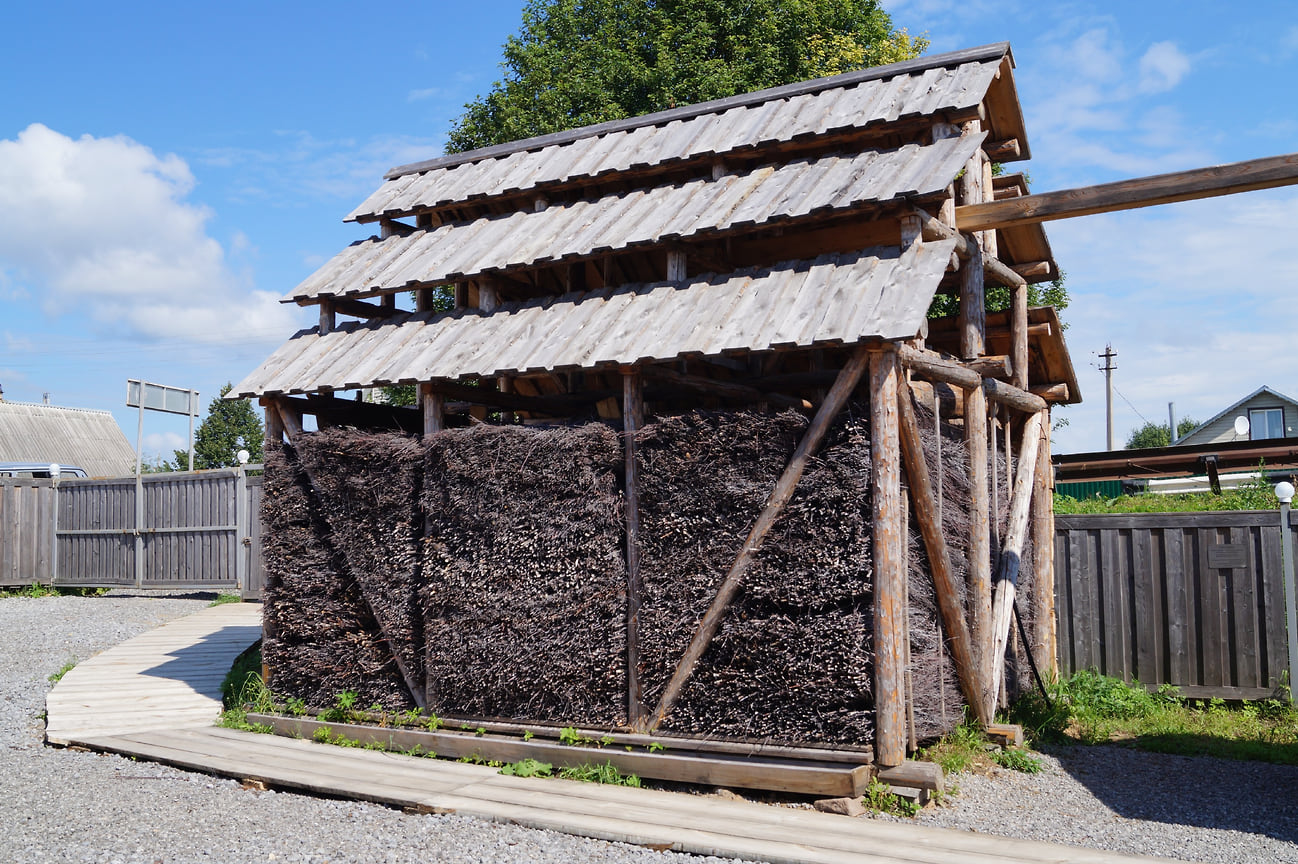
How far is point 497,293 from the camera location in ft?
33.0

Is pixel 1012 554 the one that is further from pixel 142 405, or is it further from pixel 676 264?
pixel 142 405

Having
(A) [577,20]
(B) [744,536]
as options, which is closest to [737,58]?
(A) [577,20]

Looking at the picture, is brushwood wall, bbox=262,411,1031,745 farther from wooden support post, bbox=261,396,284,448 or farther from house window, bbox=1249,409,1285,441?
house window, bbox=1249,409,1285,441

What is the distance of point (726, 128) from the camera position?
9.88 m

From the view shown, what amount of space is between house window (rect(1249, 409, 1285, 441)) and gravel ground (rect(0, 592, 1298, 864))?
38463 millimetres

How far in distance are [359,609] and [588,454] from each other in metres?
2.80

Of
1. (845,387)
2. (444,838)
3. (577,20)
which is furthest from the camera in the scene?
(577,20)

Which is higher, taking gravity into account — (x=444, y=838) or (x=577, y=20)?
(x=577, y=20)

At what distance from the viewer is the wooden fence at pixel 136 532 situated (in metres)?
17.5

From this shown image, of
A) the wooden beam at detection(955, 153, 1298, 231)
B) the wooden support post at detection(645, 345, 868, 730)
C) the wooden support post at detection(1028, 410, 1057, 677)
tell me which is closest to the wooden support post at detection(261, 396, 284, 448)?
the wooden support post at detection(645, 345, 868, 730)

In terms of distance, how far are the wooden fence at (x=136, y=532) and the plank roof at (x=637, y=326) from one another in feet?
26.0

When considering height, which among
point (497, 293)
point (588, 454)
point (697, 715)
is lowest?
point (697, 715)

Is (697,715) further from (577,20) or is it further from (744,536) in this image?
(577,20)

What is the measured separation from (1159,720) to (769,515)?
16.8 feet
